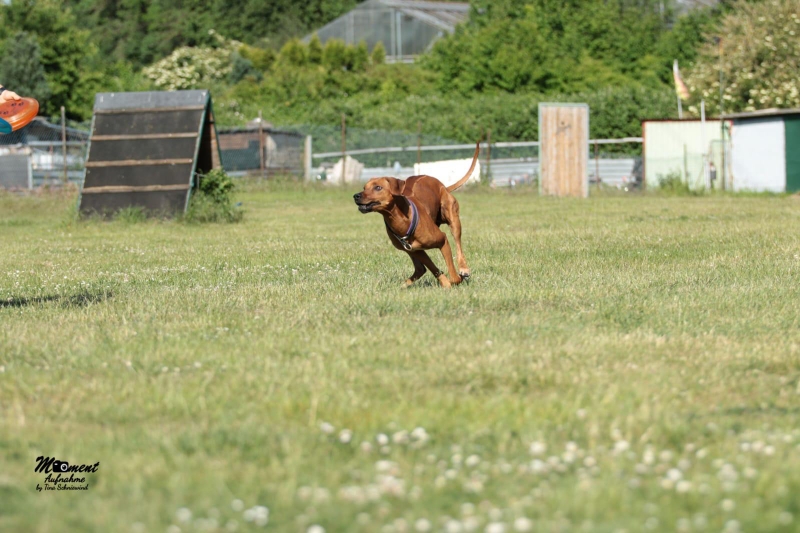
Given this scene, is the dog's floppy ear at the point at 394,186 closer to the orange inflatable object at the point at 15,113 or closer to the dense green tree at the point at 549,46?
the orange inflatable object at the point at 15,113

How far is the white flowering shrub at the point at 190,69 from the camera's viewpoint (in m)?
55.0

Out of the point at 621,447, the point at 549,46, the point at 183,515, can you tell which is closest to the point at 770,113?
the point at 549,46

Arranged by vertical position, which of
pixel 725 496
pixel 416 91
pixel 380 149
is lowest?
pixel 725 496

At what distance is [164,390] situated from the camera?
15.3 feet

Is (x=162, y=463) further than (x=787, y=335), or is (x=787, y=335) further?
(x=787, y=335)

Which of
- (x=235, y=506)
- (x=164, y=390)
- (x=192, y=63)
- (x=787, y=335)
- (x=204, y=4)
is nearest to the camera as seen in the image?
(x=235, y=506)

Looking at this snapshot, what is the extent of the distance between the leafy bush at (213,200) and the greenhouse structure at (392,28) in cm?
3860

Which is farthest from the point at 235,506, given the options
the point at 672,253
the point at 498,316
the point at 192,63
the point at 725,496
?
the point at 192,63

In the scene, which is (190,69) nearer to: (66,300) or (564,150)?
(564,150)

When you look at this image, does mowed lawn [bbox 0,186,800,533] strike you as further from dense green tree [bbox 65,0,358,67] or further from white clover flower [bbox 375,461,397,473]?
dense green tree [bbox 65,0,358,67]

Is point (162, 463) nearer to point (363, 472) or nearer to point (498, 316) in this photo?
point (363, 472)

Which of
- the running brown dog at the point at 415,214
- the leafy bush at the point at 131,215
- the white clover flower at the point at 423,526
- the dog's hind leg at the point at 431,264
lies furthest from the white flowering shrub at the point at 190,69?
the white clover flower at the point at 423,526

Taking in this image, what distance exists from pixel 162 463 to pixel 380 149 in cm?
2883

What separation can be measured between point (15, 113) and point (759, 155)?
24.1 meters
